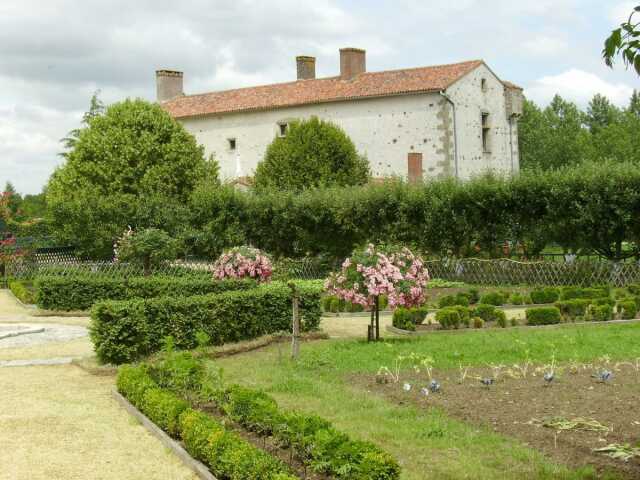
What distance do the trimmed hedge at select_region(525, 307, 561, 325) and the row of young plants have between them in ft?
27.7

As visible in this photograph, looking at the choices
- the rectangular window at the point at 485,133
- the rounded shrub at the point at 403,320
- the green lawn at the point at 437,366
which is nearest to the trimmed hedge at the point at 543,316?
the green lawn at the point at 437,366

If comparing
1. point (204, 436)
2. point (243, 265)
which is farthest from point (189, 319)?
point (204, 436)

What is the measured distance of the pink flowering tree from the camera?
45.4 feet

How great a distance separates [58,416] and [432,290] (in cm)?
1573

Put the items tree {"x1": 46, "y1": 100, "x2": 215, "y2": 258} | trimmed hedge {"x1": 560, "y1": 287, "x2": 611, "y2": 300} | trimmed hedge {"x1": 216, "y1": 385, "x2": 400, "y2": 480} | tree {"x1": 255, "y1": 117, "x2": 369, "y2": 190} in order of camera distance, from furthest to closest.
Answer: tree {"x1": 255, "y1": 117, "x2": 369, "y2": 190} < tree {"x1": 46, "y1": 100, "x2": 215, "y2": 258} < trimmed hedge {"x1": 560, "y1": 287, "x2": 611, "y2": 300} < trimmed hedge {"x1": 216, "y1": 385, "x2": 400, "y2": 480}

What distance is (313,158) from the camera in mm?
37500

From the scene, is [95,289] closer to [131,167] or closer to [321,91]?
[131,167]

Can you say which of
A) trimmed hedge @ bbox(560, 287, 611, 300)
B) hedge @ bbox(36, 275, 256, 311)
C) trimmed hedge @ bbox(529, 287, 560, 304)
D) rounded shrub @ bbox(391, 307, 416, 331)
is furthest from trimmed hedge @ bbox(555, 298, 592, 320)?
hedge @ bbox(36, 275, 256, 311)

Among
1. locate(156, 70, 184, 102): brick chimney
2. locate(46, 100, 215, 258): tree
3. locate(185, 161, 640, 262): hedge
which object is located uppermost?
locate(156, 70, 184, 102): brick chimney

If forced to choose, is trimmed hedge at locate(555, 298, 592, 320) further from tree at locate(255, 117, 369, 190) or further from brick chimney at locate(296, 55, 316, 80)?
brick chimney at locate(296, 55, 316, 80)

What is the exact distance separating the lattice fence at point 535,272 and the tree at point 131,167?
1150 centimetres

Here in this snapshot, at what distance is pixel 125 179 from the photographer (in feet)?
116

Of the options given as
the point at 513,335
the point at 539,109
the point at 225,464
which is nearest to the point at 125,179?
the point at 513,335

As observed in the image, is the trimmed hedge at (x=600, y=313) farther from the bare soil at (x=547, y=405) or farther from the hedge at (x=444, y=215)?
the hedge at (x=444, y=215)
